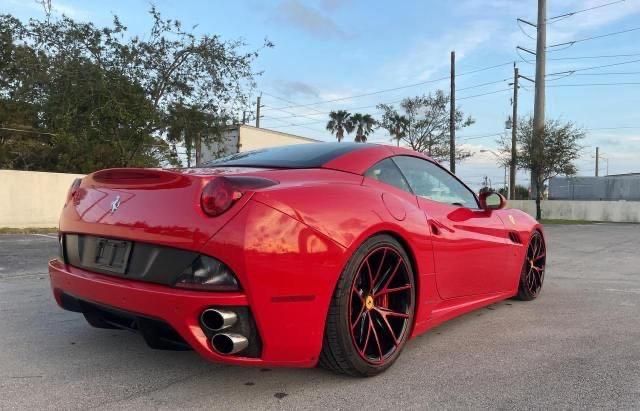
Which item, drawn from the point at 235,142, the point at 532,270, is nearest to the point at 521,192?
the point at 235,142

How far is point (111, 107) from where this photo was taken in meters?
17.7

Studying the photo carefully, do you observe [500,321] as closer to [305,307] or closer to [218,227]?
[305,307]

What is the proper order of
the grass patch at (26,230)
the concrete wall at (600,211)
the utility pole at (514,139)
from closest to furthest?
1. the grass patch at (26,230)
2. the concrete wall at (600,211)
3. the utility pole at (514,139)

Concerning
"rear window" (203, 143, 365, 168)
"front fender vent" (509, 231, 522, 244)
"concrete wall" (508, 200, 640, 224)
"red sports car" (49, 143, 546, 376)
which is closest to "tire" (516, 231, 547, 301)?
"front fender vent" (509, 231, 522, 244)

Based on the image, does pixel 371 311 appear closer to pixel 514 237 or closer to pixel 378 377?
pixel 378 377

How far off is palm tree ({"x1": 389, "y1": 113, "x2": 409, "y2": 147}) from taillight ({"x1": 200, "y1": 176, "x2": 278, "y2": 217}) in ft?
121

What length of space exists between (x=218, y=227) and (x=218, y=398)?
0.90 m

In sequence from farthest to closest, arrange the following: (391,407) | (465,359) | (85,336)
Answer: (85,336) < (465,359) < (391,407)

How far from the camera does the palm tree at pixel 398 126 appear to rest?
127ft

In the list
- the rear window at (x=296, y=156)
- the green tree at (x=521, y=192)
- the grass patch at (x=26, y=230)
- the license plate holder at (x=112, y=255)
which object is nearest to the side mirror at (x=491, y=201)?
the rear window at (x=296, y=156)

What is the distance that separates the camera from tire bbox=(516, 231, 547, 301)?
16.6ft

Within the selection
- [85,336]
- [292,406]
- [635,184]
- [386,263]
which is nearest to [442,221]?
[386,263]

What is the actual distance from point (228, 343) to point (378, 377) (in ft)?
3.26

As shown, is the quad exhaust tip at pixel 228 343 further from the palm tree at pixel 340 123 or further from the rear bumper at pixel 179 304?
the palm tree at pixel 340 123
